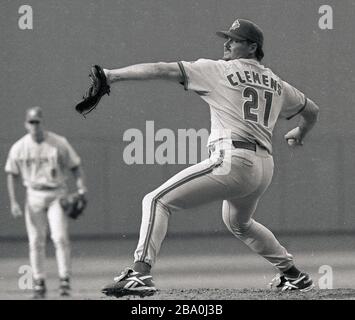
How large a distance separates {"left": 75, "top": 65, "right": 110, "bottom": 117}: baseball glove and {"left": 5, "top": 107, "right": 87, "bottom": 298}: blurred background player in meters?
1.29

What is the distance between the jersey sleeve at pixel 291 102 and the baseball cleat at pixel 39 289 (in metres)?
2.13

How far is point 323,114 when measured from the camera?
882 cm

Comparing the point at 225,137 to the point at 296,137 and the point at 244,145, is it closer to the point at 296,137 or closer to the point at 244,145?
the point at 244,145

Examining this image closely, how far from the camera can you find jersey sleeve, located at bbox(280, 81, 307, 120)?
22.5ft

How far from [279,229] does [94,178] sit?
1.57 metres

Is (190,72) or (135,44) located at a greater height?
(135,44)

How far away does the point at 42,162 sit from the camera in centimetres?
763

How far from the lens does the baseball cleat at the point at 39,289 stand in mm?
7619

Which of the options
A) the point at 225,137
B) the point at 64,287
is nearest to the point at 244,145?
the point at 225,137

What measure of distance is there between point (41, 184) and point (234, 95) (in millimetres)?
1853
